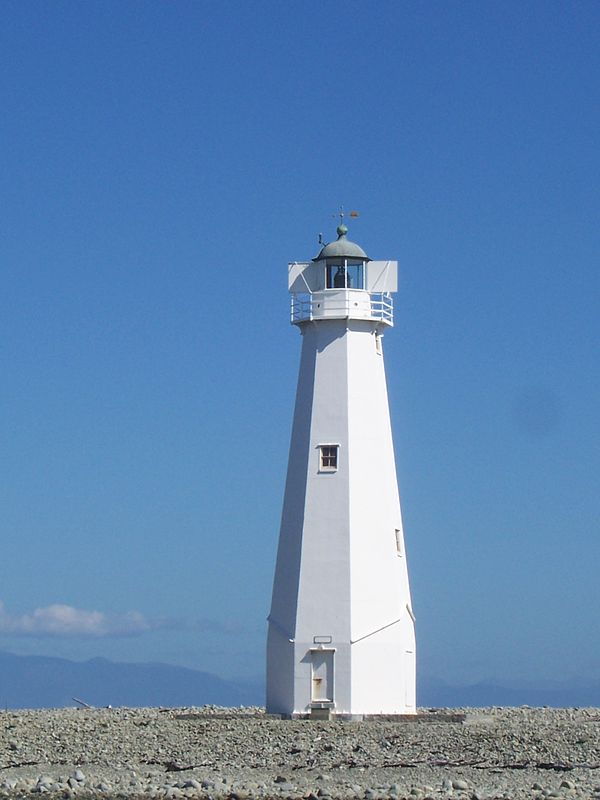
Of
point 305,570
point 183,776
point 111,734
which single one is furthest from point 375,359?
point 183,776

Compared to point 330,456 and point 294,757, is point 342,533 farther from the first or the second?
point 294,757

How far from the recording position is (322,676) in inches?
1622

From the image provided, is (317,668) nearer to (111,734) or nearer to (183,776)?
(111,734)

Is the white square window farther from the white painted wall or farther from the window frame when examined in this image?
the white painted wall

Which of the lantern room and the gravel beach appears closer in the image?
the gravel beach

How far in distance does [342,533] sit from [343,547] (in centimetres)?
33

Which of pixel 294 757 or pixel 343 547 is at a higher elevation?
pixel 343 547

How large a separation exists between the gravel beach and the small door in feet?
3.72

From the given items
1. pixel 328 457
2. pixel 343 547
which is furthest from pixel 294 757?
pixel 328 457

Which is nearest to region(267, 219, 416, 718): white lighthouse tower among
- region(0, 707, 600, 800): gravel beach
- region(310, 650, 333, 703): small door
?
region(310, 650, 333, 703): small door

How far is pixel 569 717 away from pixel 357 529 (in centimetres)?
796

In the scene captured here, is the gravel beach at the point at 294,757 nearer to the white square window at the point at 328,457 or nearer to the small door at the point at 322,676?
the small door at the point at 322,676

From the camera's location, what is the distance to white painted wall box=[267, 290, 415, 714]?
1623 inches

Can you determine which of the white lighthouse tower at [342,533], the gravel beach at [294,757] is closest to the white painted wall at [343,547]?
the white lighthouse tower at [342,533]
